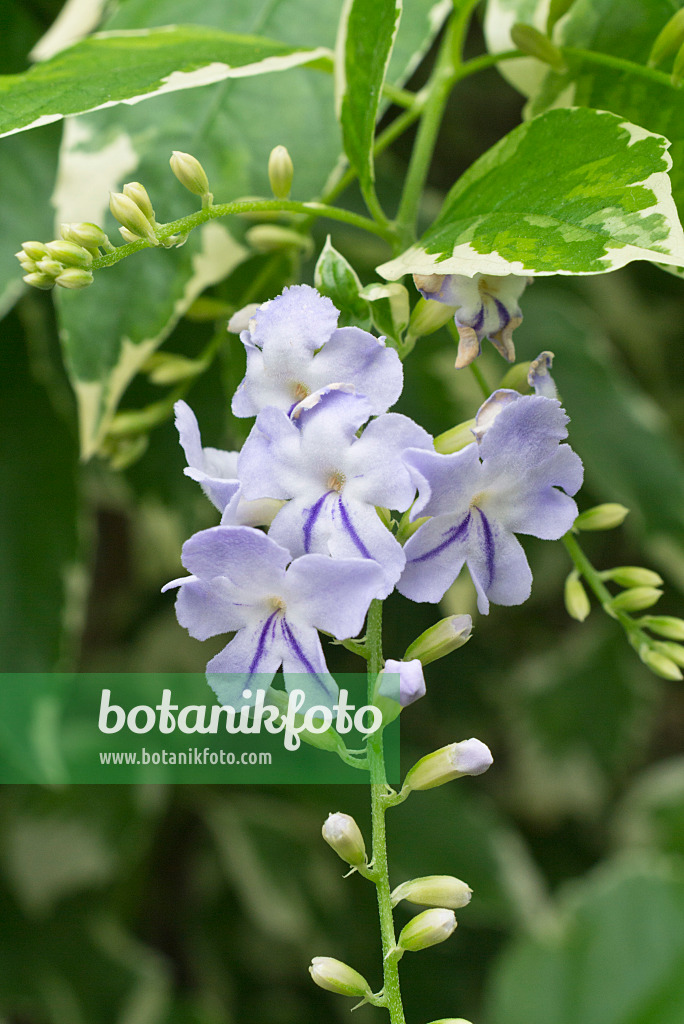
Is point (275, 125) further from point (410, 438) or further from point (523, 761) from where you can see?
point (523, 761)

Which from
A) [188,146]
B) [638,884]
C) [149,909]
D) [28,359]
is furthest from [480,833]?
[188,146]

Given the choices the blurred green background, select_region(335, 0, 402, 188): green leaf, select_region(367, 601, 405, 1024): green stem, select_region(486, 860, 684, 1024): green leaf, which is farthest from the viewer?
select_region(486, 860, 684, 1024): green leaf

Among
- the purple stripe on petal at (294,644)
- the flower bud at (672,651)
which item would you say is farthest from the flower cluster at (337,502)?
the flower bud at (672,651)

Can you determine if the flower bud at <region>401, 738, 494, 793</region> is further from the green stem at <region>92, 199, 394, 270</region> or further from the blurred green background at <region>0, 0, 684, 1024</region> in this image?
the blurred green background at <region>0, 0, 684, 1024</region>

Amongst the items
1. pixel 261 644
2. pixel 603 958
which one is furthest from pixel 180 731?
pixel 603 958

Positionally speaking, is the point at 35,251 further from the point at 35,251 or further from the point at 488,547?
the point at 488,547

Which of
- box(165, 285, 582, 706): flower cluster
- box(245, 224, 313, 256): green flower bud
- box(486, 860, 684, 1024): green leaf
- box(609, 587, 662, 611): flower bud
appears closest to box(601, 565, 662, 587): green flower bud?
box(609, 587, 662, 611): flower bud
